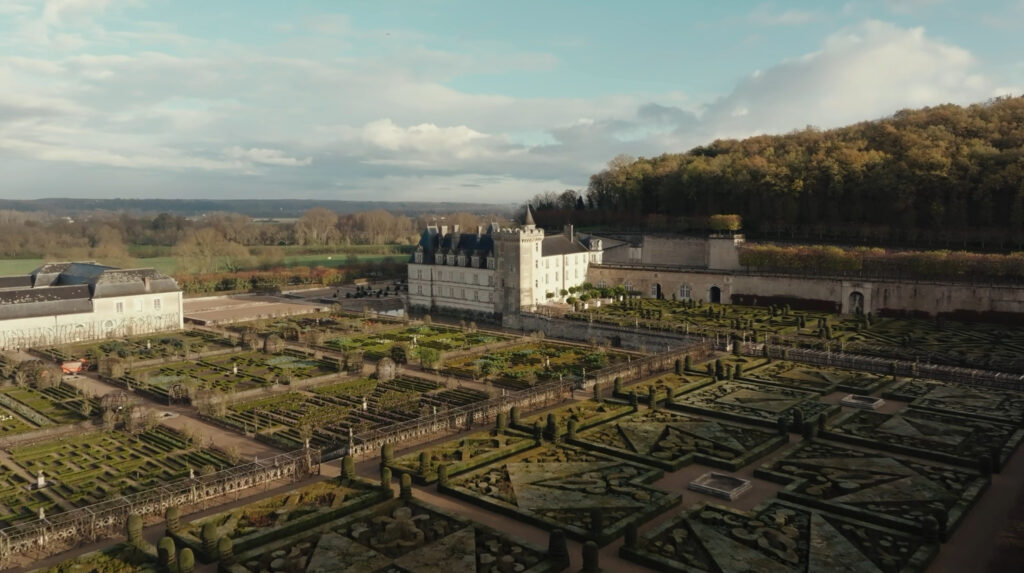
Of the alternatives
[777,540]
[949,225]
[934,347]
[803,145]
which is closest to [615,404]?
[777,540]

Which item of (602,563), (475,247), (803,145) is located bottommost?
(602,563)

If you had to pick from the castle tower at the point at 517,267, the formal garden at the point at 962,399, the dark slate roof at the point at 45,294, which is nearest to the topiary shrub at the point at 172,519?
the formal garden at the point at 962,399

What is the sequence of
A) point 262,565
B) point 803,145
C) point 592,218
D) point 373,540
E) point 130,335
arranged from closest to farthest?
point 262,565, point 373,540, point 130,335, point 803,145, point 592,218

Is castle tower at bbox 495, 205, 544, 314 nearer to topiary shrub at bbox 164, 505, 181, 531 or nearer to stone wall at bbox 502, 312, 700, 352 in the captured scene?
stone wall at bbox 502, 312, 700, 352

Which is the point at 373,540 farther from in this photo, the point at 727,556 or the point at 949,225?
the point at 949,225

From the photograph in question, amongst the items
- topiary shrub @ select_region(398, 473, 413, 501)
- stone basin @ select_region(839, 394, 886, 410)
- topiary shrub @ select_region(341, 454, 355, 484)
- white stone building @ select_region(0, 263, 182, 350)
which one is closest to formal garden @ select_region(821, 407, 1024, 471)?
stone basin @ select_region(839, 394, 886, 410)

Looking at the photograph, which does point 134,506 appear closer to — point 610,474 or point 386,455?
point 386,455

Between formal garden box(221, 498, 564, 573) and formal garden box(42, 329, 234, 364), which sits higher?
formal garden box(42, 329, 234, 364)

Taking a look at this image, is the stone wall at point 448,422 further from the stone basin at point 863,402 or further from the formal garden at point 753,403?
the stone basin at point 863,402
